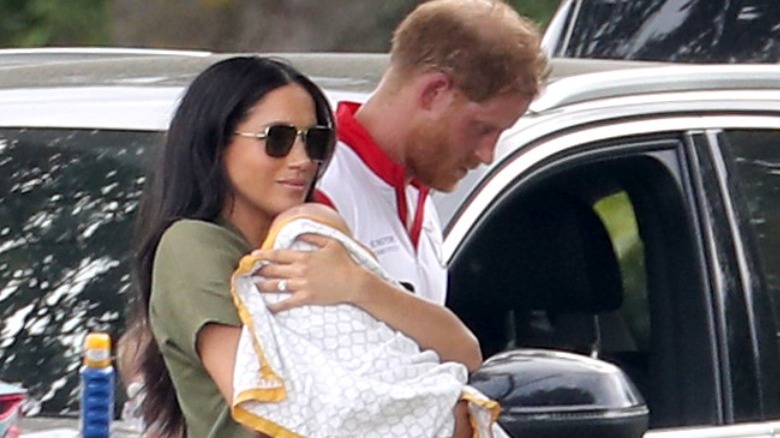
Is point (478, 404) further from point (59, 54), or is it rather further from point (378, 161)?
point (59, 54)

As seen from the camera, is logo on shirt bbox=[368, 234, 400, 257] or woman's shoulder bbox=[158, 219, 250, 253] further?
logo on shirt bbox=[368, 234, 400, 257]

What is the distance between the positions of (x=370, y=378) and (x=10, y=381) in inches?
41.0

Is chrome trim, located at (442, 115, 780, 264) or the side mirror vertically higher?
chrome trim, located at (442, 115, 780, 264)

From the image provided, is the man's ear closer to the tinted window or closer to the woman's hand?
the woman's hand

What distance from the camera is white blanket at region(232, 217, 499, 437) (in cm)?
261

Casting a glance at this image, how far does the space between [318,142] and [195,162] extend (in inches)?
6.5

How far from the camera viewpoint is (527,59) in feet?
10.6

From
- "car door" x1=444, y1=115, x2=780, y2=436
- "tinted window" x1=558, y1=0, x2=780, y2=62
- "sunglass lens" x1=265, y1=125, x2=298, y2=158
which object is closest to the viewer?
"sunglass lens" x1=265, y1=125, x2=298, y2=158

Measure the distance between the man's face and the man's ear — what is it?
0.01m

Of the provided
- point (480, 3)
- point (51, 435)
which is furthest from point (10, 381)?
point (480, 3)

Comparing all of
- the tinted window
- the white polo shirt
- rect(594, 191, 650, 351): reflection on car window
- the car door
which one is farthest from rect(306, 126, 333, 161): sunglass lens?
the tinted window

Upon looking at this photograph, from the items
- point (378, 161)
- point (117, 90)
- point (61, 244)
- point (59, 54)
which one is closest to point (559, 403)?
point (378, 161)

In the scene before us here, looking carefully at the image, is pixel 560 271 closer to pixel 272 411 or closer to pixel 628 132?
pixel 628 132

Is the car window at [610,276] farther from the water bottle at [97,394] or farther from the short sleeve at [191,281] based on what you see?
the short sleeve at [191,281]
